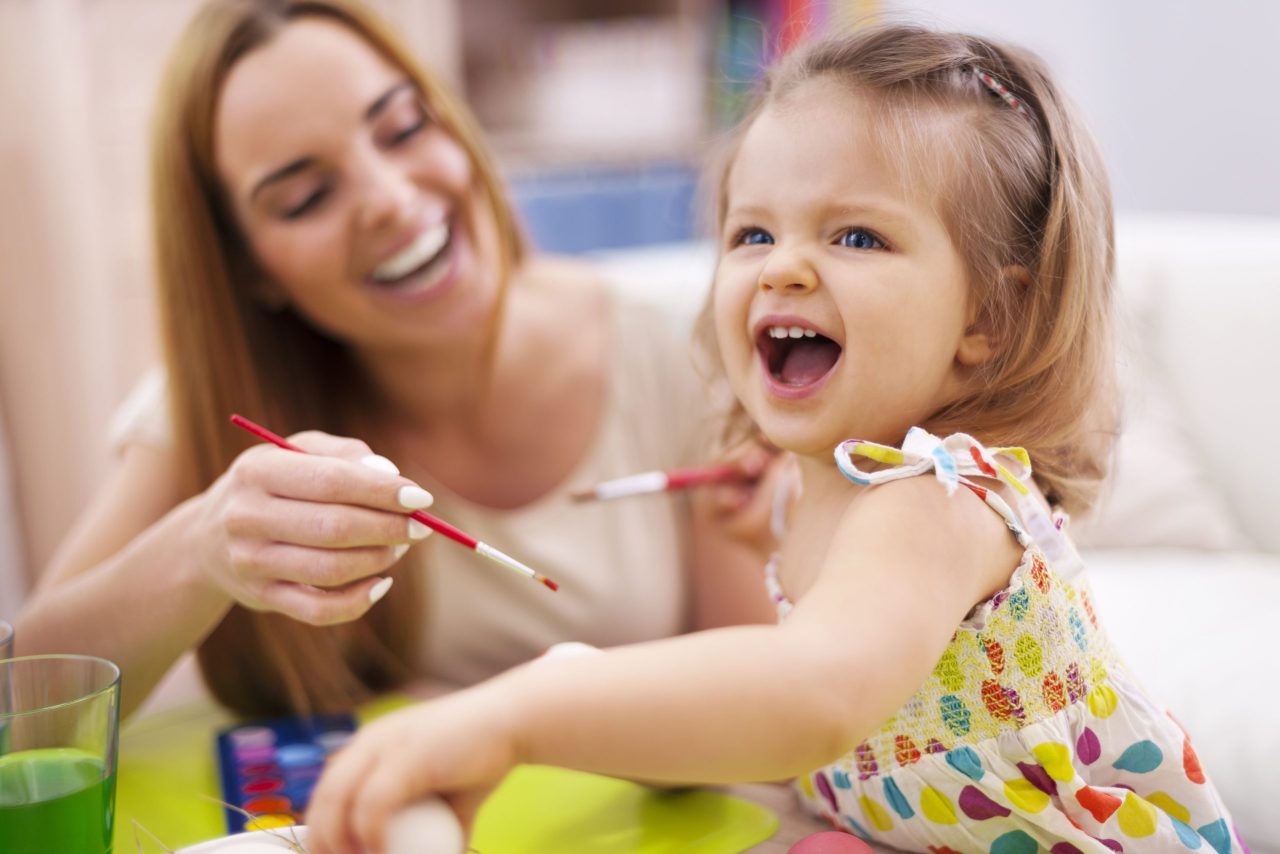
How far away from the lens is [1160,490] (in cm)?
137

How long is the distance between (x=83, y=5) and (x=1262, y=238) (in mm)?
2076

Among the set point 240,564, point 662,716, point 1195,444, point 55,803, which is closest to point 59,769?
point 55,803

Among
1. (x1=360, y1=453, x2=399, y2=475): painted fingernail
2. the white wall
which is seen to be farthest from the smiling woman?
the white wall

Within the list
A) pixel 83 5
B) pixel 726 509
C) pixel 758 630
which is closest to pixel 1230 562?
pixel 726 509

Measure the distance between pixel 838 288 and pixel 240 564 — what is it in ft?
1.30

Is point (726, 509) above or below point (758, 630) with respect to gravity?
below

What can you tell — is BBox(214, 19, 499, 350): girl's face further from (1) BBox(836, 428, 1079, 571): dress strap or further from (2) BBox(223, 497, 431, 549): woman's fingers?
(1) BBox(836, 428, 1079, 571): dress strap

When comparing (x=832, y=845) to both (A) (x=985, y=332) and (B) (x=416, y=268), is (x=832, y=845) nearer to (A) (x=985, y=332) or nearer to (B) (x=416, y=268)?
(A) (x=985, y=332)

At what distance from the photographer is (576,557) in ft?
4.33

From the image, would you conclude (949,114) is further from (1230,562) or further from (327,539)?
(1230,562)

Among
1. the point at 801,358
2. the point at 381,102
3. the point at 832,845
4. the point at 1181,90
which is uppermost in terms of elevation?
the point at 381,102

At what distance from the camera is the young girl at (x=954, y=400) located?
63cm

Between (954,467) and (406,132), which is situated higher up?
(406,132)

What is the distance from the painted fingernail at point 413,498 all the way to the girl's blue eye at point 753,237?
22 centimetres
